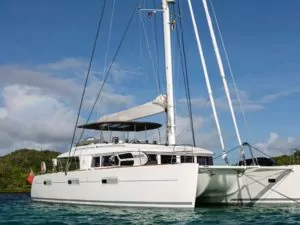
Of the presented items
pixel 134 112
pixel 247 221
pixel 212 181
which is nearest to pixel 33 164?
pixel 134 112

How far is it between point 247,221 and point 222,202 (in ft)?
19.4

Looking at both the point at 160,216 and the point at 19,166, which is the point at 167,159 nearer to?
the point at 160,216

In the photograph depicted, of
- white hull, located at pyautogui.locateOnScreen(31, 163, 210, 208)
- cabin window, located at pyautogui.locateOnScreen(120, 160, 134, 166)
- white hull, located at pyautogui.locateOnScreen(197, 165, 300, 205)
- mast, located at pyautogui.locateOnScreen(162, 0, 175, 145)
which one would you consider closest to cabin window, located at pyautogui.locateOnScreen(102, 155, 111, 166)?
white hull, located at pyautogui.locateOnScreen(31, 163, 210, 208)

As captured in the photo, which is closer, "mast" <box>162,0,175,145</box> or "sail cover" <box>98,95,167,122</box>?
"mast" <box>162,0,175,145</box>

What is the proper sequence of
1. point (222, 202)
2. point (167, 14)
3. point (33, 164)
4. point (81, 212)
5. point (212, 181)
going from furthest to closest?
point (33, 164) < point (167, 14) < point (222, 202) < point (212, 181) < point (81, 212)

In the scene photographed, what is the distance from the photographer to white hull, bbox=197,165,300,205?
61.5ft

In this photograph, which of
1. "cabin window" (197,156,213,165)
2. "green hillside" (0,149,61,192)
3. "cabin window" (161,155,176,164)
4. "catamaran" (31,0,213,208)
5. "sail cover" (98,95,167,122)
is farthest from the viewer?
"green hillside" (0,149,61,192)

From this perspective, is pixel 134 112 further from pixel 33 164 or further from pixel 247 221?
pixel 33 164

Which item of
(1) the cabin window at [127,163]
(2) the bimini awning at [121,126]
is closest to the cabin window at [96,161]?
(1) the cabin window at [127,163]

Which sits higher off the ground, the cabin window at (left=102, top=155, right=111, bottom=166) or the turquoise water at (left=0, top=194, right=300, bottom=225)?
the cabin window at (left=102, top=155, right=111, bottom=166)

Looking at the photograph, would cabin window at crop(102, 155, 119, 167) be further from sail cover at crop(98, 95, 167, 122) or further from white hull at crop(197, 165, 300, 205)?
white hull at crop(197, 165, 300, 205)

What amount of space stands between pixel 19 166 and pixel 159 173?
39303 mm

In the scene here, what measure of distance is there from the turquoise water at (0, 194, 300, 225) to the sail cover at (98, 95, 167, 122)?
4.74 metres

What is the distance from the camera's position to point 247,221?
15.1 m
